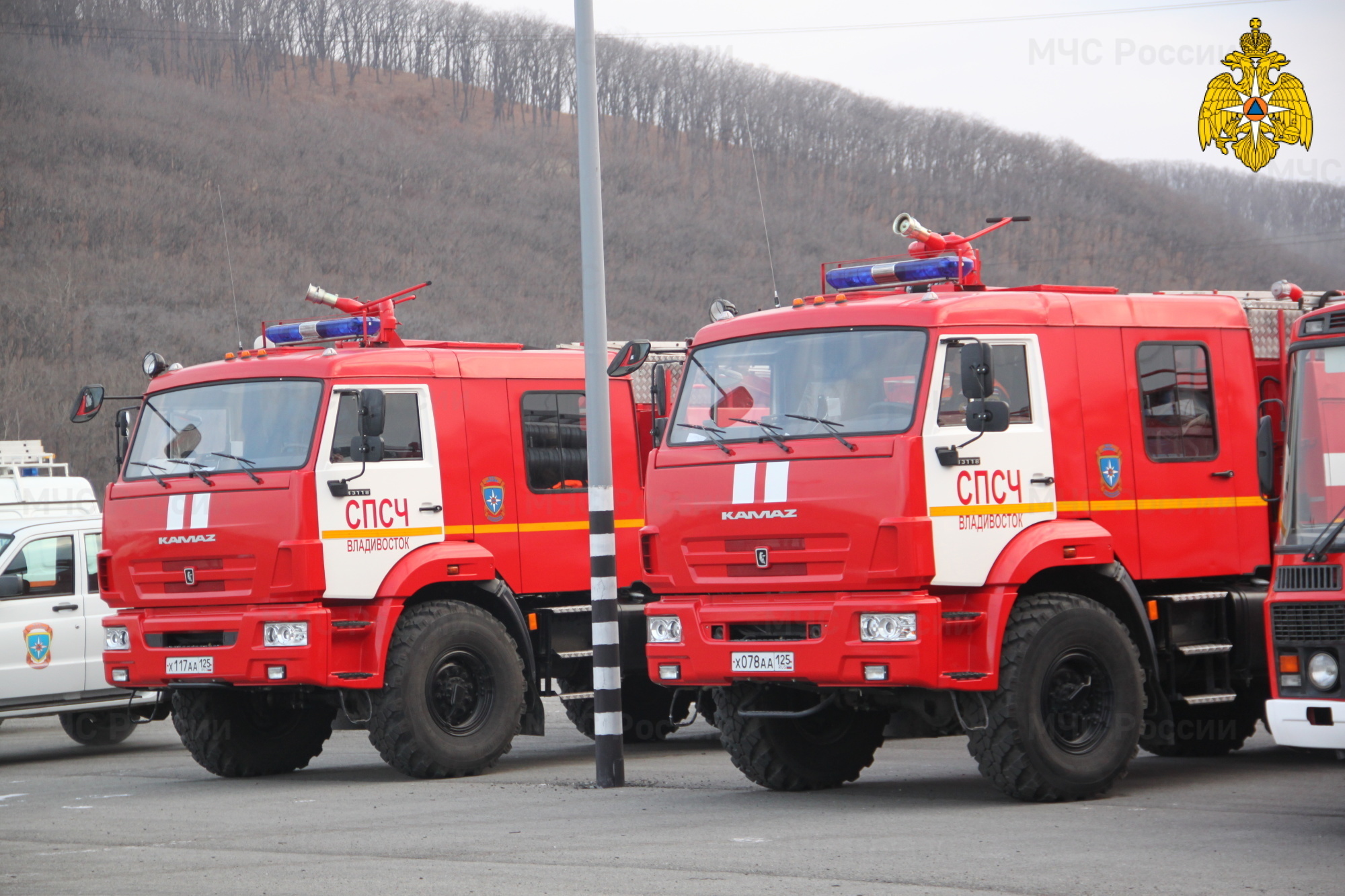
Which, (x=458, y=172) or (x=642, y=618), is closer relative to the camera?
(x=642, y=618)

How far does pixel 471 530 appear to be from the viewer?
43.5 ft

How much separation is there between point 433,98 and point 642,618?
65.1 meters

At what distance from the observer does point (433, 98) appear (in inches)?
3009

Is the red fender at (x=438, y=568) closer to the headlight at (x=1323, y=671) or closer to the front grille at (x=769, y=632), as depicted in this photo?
the front grille at (x=769, y=632)

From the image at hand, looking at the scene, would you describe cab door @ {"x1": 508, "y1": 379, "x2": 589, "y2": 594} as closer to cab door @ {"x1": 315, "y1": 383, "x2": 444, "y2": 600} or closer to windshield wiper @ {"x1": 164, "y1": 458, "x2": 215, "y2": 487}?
Answer: cab door @ {"x1": 315, "y1": 383, "x2": 444, "y2": 600}

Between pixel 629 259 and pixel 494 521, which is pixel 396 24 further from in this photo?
pixel 494 521

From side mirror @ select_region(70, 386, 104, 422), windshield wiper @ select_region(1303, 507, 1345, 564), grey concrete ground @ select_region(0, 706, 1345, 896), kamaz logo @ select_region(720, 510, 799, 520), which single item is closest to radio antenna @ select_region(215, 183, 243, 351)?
side mirror @ select_region(70, 386, 104, 422)

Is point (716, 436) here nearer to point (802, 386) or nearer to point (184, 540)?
point (802, 386)

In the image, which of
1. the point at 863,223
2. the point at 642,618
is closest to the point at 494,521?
the point at 642,618

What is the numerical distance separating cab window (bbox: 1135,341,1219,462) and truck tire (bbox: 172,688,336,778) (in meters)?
6.48

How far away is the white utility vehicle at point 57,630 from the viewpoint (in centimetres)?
1523

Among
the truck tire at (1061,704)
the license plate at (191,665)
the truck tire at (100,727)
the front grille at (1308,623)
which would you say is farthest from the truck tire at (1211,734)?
the truck tire at (100,727)

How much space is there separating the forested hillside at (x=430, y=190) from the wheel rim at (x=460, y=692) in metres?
27.3

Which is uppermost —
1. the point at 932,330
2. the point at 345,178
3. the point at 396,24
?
the point at 396,24
